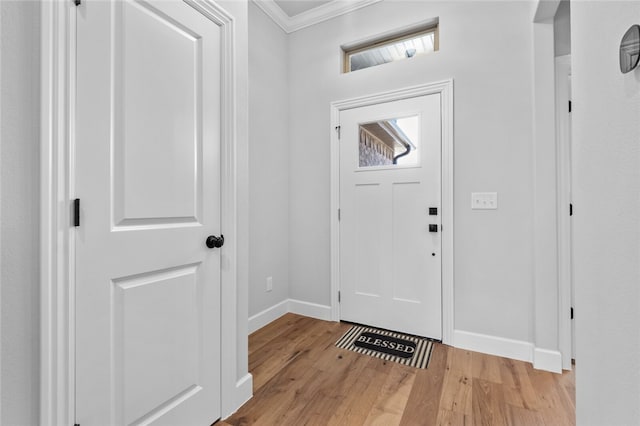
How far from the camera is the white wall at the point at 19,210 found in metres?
0.82

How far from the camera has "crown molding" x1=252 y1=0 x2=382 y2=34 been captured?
264 cm

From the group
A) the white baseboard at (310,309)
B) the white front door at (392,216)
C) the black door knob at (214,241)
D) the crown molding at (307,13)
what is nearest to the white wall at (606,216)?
the white front door at (392,216)

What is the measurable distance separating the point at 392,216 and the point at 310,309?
48.8 inches

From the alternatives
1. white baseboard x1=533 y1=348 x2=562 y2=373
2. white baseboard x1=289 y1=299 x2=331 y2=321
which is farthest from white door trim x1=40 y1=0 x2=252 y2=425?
white baseboard x1=533 y1=348 x2=562 y2=373

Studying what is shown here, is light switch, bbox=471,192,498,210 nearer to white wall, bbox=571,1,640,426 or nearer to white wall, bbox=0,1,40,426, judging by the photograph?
white wall, bbox=571,1,640,426

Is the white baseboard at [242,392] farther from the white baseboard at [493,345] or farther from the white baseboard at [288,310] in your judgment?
the white baseboard at [493,345]

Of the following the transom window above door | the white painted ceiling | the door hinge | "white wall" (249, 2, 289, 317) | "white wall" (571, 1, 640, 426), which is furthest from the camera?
the white painted ceiling

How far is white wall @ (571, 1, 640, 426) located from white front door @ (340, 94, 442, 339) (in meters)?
1.28

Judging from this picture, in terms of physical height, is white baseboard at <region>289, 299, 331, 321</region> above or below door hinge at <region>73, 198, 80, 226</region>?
below

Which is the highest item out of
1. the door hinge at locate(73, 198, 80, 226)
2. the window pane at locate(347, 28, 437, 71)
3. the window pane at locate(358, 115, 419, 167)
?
the window pane at locate(347, 28, 437, 71)

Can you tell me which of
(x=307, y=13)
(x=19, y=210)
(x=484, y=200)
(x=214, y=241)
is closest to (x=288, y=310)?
(x=214, y=241)

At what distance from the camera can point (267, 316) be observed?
2682 millimetres

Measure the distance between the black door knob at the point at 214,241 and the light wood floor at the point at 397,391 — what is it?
897mm

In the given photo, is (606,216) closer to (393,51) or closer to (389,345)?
(389,345)
